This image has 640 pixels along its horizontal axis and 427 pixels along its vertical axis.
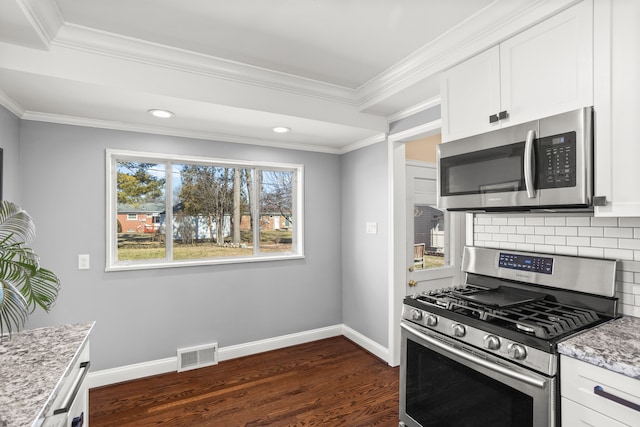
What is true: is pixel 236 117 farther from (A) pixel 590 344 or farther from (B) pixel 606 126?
(A) pixel 590 344

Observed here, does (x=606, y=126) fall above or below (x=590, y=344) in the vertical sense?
above

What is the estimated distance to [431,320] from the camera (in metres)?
1.82

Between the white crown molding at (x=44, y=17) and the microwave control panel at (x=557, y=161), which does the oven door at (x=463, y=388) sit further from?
the white crown molding at (x=44, y=17)

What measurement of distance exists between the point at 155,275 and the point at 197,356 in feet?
2.79

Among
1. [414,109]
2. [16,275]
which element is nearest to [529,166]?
[414,109]

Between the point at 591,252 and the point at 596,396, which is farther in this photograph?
the point at 591,252

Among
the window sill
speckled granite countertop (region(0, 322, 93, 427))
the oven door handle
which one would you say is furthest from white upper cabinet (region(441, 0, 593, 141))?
speckled granite countertop (region(0, 322, 93, 427))

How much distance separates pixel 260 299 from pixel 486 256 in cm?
219

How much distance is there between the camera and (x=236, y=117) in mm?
2689

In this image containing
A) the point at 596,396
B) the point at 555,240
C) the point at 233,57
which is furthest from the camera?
the point at 233,57

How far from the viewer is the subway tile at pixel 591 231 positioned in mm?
1736

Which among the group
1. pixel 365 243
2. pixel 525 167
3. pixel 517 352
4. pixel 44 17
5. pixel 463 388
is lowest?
pixel 463 388

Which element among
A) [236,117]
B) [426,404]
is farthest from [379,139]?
[426,404]

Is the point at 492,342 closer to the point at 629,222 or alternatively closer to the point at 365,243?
the point at 629,222
